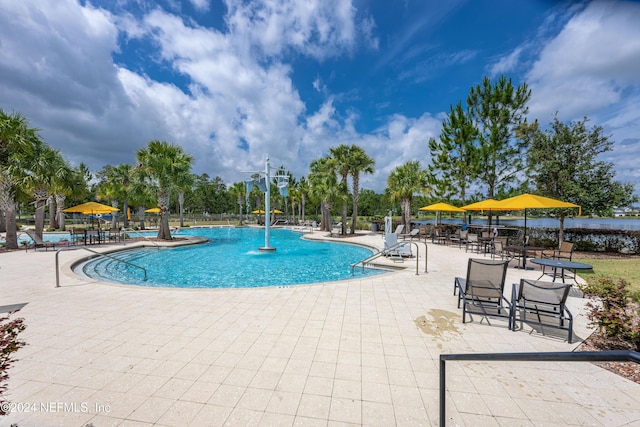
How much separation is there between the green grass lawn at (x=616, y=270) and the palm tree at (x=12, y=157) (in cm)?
2267

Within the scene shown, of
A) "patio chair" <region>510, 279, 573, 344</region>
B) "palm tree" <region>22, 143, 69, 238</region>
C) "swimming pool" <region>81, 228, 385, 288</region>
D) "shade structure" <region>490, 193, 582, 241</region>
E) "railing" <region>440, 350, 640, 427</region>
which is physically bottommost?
"swimming pool" <region>81, 228, 385, 288</region>

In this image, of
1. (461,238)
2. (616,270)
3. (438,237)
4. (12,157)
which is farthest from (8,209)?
(616,270)

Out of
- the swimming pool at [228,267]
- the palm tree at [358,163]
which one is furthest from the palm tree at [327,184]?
the swimming pool at [228,267]

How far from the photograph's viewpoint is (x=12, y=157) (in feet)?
40.1

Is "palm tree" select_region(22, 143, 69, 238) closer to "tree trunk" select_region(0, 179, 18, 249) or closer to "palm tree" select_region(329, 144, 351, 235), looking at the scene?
"tree trunk" select_region(0, 179, 18, 249)

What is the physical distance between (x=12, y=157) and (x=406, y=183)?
934 inches

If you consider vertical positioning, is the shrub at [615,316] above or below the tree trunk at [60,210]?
below

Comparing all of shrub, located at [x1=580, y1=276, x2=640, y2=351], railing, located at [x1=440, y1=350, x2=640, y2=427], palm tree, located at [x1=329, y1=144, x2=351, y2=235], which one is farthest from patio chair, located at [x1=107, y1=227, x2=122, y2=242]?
shrub, located at [x1=580, y1=276, x2=640, y2=351]

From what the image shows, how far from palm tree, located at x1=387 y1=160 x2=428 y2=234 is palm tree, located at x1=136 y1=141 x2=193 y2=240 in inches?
636

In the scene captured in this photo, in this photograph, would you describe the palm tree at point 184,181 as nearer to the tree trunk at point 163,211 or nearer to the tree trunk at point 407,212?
the tree trunk at point 163,211

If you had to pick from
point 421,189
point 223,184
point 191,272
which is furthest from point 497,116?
point 223,184

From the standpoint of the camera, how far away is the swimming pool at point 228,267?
27.9 feet

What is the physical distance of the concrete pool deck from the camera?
7.86 feet

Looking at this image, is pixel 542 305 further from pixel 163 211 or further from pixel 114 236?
pixel 114 236
